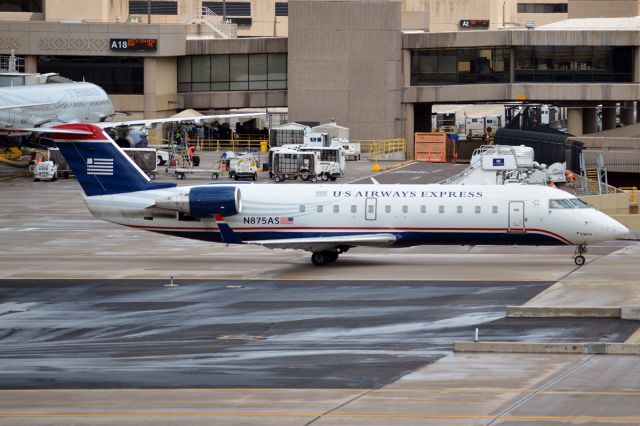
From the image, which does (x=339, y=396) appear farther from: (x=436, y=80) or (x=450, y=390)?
(x=436, y=80)

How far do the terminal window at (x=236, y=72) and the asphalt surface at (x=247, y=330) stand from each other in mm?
59534

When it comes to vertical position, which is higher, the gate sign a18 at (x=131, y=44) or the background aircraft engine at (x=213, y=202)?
the gate sign a18 at (x=131, y=44)

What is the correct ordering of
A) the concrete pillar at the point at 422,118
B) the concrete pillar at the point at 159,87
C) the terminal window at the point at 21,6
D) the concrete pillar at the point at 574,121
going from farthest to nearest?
the terminal window at the point at 21,6, the concrete pillar at the point at 422,118, the concrete pillar at the point at 159,87, the concrete pillar at the point at 574,121

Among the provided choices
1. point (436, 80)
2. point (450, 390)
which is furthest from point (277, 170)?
point (450, 390)

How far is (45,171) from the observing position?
255ft

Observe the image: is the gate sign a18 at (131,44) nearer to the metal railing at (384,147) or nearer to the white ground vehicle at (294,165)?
the metal railing at (384,147)

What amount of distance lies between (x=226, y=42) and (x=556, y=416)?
78.7m

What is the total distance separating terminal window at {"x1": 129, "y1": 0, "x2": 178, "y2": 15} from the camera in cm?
14925

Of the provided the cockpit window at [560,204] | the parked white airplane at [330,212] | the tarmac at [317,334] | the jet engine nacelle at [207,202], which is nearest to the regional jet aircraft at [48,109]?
the tarmac at [317,334]

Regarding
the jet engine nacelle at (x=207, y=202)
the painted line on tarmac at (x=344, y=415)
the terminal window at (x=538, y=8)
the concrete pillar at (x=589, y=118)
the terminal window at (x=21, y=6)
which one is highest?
the terminal window at (x=538, y=8)

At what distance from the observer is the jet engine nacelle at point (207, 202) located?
1698 inches

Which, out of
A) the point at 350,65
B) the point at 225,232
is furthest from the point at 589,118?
the point at 225,232

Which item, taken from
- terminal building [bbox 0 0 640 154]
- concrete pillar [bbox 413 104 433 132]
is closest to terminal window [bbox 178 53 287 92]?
terminal building [bbox 0 0 640 154]

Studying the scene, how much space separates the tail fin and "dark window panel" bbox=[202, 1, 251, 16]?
10784 cm
